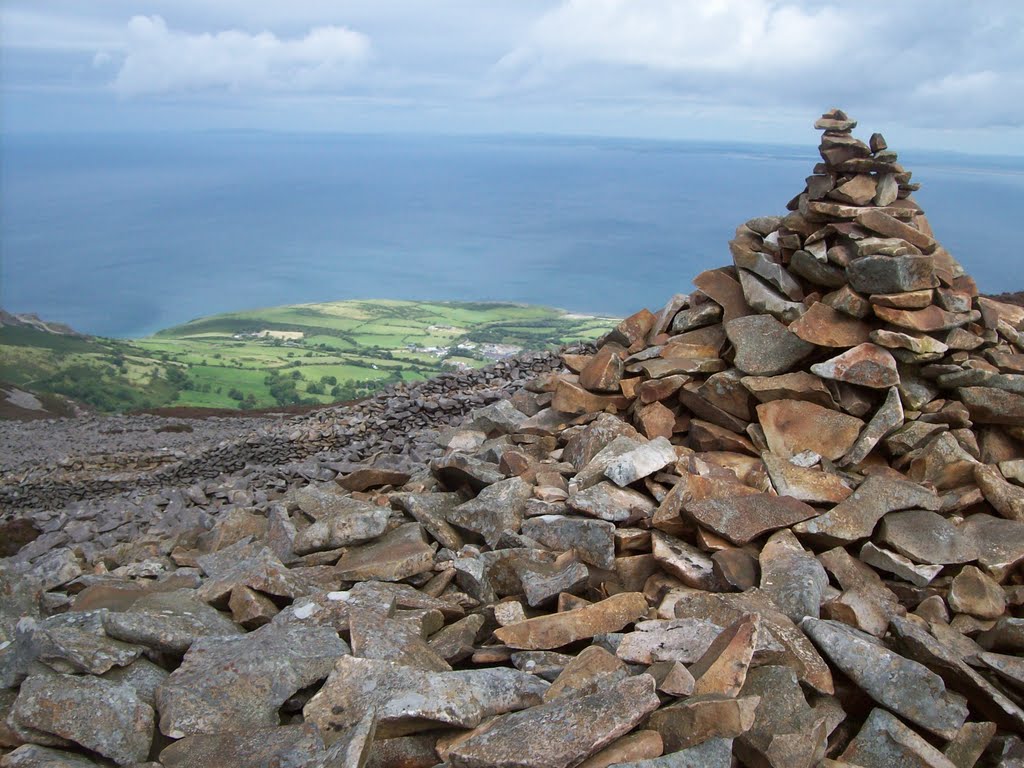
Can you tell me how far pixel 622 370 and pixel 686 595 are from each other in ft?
17.7

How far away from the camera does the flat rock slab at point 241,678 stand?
4887 millimetres

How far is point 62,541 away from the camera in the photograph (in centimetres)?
1552

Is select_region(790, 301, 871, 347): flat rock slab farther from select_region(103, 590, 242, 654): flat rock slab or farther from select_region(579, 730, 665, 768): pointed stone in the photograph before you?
select_region(103, 590, 242, 654): flat rock slab

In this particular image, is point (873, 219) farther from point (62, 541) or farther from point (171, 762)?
point (62, 541)

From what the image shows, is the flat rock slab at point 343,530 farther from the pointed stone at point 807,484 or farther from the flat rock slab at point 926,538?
the flat rock slab at point 926,538

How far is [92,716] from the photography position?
477 centimetres

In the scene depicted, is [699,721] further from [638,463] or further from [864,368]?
[864,368]

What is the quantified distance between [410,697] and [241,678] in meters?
1.29

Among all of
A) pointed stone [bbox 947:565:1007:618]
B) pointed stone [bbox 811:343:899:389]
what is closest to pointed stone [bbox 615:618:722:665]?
pointed stone [bbox 947:565:1007:618]

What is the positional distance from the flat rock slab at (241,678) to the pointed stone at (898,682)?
12.4 ft

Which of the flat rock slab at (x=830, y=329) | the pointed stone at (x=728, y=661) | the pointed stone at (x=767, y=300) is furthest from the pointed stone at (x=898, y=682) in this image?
the pointed stone at (x=767, y=300)

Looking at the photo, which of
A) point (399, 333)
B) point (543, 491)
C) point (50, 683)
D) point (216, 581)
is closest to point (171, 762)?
point (50, 683)

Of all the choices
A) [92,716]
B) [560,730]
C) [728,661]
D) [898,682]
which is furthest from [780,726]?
[92,716]

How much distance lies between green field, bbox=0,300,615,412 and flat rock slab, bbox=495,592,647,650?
3650cm
